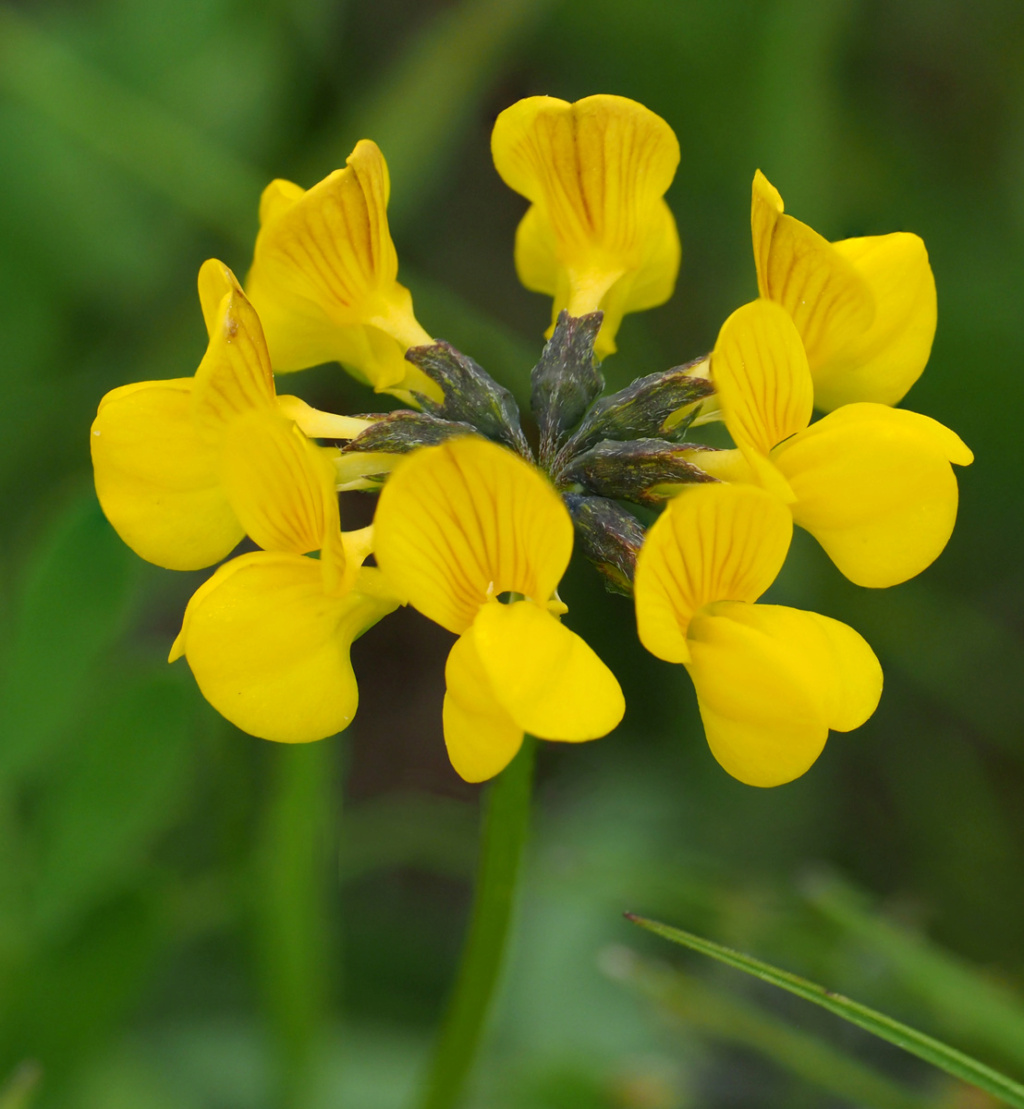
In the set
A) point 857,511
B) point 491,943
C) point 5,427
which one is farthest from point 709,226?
point 491,943

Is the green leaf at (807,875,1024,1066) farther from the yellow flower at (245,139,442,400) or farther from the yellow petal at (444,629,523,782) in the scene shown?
the yellow flower at (245,139,442,400)

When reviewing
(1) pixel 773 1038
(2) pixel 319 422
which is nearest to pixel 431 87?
(2) pixel 319 422

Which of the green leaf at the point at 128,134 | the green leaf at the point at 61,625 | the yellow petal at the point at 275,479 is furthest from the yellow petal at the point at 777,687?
the green leaf at the point at 128,134

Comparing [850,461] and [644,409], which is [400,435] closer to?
[644,409]

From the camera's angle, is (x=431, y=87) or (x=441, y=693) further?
(x=441, y=693)

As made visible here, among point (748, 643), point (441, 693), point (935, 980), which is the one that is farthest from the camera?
point (441, 693)

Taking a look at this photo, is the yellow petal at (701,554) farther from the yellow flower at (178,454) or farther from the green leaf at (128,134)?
the green leaf at (128,134)

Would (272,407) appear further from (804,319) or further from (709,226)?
(709,226)
